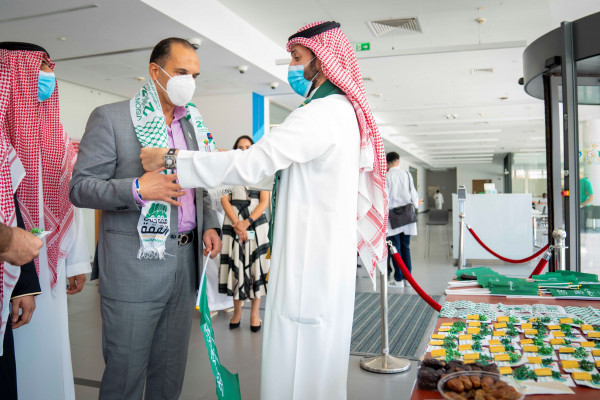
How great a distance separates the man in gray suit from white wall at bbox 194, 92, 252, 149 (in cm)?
961

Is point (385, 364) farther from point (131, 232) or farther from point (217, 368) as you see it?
point (131, 232)

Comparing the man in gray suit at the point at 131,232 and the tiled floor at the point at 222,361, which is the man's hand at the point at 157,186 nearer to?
the man in gray suit at the point at 131,232

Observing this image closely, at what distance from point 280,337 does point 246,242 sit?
2.90 m

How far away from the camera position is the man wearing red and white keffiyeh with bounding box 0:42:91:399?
80.2 inches

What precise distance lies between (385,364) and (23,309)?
7.85 feet

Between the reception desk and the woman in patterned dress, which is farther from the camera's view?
the reception desk

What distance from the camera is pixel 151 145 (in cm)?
169

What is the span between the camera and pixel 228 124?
37.9 ft

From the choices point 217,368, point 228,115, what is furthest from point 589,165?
point 228,115

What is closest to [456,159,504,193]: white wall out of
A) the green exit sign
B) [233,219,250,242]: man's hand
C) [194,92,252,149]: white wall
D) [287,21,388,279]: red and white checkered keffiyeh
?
[194,92,252,149]: white wall

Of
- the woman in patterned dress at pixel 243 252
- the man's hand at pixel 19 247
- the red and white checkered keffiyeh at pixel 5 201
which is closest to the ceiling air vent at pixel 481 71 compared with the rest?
the woman in patterned dress at pixel 243 252

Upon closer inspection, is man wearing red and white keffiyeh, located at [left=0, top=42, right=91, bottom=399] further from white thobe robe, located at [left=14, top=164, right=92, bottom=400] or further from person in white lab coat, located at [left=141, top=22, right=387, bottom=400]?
person in white lab coat, located at [left=141, top=22, right=387, bottom=400]

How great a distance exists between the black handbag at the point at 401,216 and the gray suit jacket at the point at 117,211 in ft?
16.7

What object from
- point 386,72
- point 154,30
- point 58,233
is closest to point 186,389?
point 58,233
